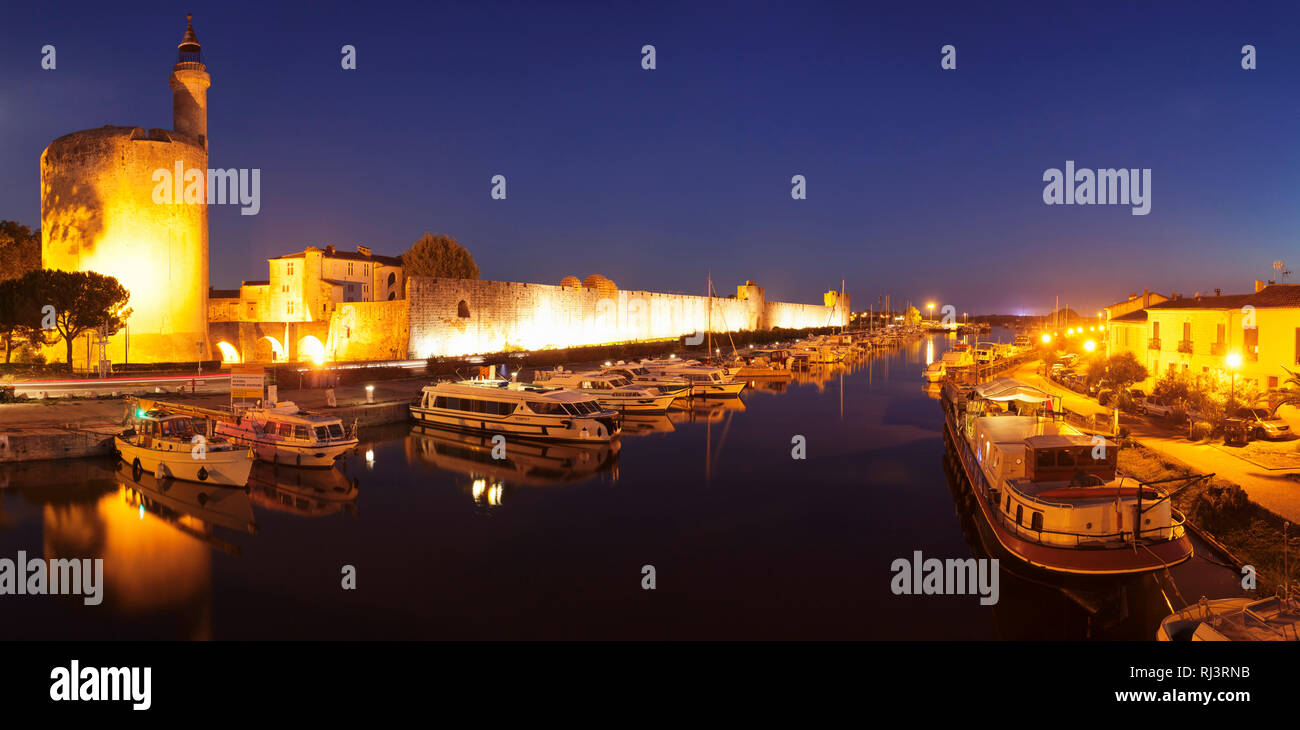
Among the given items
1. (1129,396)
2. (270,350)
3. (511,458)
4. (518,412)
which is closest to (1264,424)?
(1129,396)

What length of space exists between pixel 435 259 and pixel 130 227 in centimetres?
2033

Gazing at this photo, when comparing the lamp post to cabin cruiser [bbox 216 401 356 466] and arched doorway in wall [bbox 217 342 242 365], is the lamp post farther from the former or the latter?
arched doorway in wall [bbox 217 342 242 365]

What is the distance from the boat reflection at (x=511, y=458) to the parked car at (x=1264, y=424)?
13.0m

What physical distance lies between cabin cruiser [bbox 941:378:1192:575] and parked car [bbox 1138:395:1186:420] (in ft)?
32.3

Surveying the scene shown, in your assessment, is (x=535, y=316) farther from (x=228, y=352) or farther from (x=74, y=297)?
(x=74, y=297)

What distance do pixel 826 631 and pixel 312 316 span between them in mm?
39276

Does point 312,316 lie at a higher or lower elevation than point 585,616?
higher

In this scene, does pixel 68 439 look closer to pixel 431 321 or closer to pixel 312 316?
pixel 431 321

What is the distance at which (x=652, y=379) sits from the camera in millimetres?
26938

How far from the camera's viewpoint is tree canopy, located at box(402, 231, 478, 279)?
149ft

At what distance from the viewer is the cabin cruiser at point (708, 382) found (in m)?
28.0
